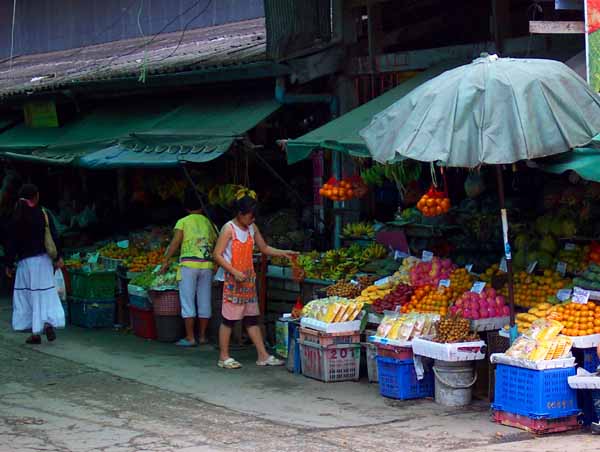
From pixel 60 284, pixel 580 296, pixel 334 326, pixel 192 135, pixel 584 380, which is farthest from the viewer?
pixel 60 284

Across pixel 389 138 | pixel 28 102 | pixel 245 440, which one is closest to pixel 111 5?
pixel 28 102

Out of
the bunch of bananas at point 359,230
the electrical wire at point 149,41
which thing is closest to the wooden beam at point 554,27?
the bunch of bananas at point 359,230

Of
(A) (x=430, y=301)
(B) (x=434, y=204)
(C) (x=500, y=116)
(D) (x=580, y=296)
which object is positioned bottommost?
(A) (x=430, y=301)

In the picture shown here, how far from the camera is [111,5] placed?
20.7m

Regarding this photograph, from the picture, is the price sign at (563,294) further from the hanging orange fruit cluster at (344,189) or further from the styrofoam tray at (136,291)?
the styrofoam tray at (136,291)

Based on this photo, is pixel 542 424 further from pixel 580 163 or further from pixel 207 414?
pixel 207 414

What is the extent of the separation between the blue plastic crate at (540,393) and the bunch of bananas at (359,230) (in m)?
4.30

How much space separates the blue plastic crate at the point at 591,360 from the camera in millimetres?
8375

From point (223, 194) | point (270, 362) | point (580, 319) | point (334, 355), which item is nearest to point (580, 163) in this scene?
point (580, 319)

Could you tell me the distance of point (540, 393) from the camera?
316 inches

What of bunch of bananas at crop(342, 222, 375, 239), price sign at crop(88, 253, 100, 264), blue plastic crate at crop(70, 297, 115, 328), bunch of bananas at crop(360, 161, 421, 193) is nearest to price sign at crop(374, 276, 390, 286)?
bunch of bananas at crop(360, 161, 421, 193)

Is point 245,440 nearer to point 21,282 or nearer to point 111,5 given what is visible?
point 21,282

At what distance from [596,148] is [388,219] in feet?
16.2

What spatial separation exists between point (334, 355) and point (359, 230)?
2.65 meters
